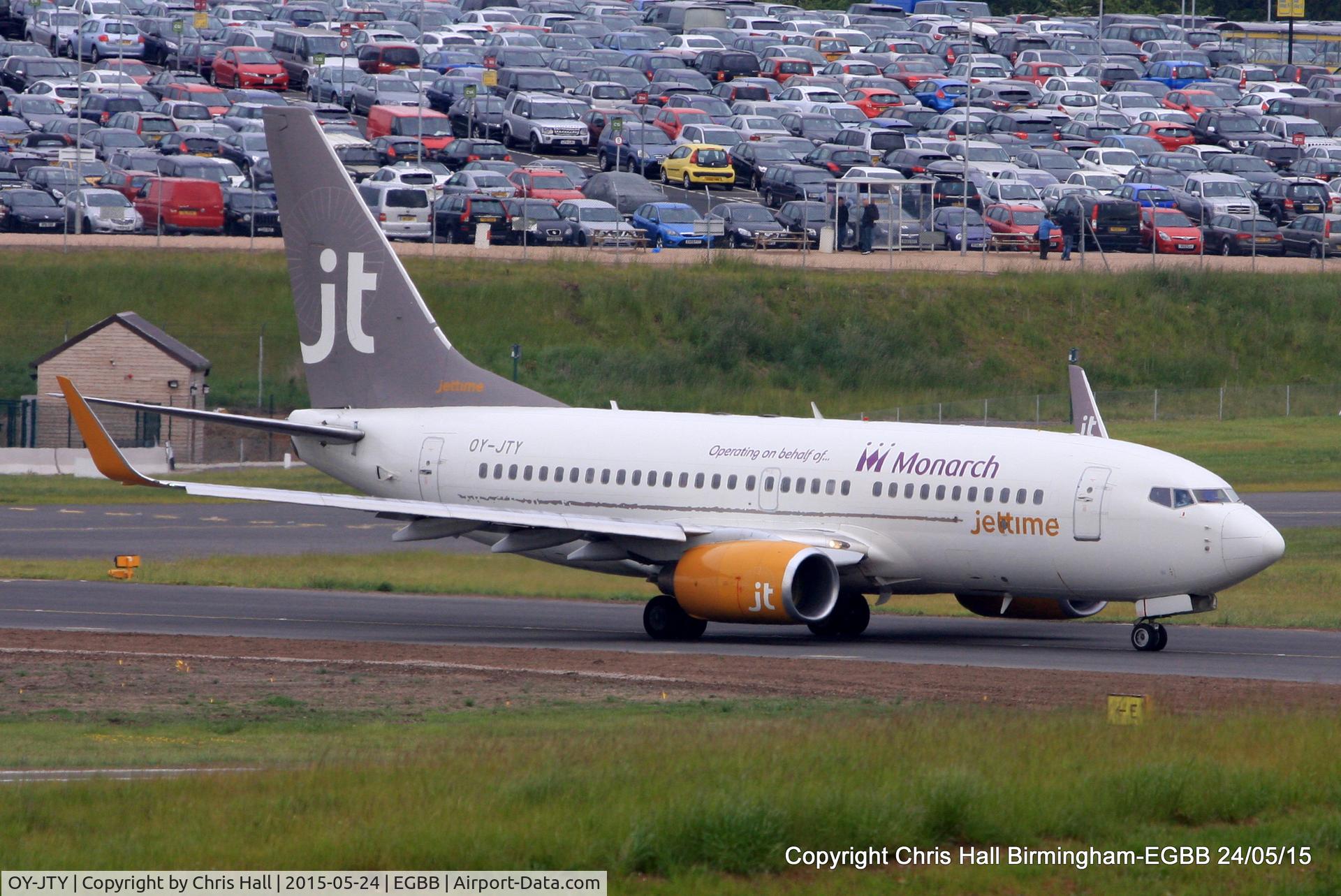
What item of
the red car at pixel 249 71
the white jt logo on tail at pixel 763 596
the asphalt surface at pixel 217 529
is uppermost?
the red car at pixel 249 71

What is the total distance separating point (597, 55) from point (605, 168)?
31283 millimetres

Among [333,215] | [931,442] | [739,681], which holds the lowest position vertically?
[739,681]

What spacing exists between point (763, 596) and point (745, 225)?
53360mm

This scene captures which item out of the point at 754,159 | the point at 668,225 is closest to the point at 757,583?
the point at 668,225

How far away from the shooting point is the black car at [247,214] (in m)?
80.4

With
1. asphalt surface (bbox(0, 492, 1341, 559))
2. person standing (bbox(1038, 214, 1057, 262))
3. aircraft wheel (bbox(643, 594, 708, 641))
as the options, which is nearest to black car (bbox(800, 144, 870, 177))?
person standing (bbox(1038, 214, 1057, 262))

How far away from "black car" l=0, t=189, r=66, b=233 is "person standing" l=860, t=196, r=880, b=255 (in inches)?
1327

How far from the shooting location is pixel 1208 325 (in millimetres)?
82625

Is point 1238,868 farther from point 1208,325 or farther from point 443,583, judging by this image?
point 1208,325

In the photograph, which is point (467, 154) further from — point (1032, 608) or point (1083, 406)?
point (1032, 608)

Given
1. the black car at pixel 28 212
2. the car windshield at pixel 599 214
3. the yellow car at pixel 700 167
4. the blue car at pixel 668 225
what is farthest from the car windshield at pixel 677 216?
the black car at pixel 28 212

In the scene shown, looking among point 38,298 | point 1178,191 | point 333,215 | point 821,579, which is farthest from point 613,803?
point 1178,191

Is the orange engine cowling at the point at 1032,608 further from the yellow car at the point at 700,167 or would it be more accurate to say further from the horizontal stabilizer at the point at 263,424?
the yellow car at the point at 700,167

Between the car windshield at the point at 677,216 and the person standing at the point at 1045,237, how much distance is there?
15.0 metres
